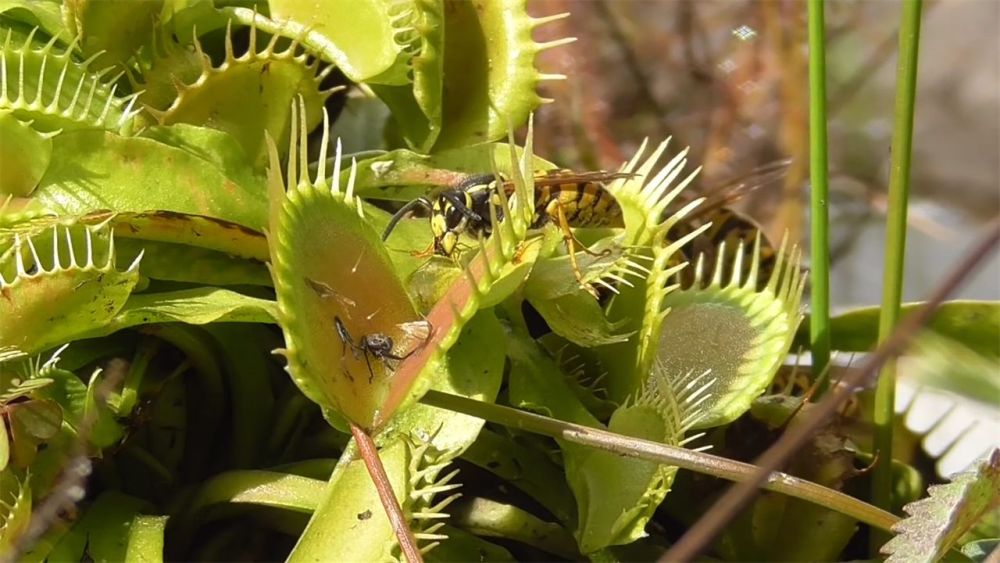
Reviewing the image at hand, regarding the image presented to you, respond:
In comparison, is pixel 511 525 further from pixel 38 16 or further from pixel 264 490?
pixel 38 16

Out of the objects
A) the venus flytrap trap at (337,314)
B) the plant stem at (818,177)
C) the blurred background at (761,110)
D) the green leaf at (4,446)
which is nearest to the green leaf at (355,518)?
the venus flytrap trap at (337,314)

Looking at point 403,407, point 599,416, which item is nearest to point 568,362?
point 599,416

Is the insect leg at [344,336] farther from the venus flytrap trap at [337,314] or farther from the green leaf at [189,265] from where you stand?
the green leaf at [189,265]

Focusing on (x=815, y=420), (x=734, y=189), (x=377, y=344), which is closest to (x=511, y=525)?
(x=377, y=344)

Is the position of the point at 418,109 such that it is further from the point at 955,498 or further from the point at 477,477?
the point at 955,498

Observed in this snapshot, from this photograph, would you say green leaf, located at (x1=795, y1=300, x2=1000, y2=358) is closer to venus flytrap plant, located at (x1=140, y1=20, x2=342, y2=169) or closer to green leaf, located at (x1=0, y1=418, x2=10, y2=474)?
venus flytrap plant, located at (x1=140, y1=20, x2=342, y2=169)
